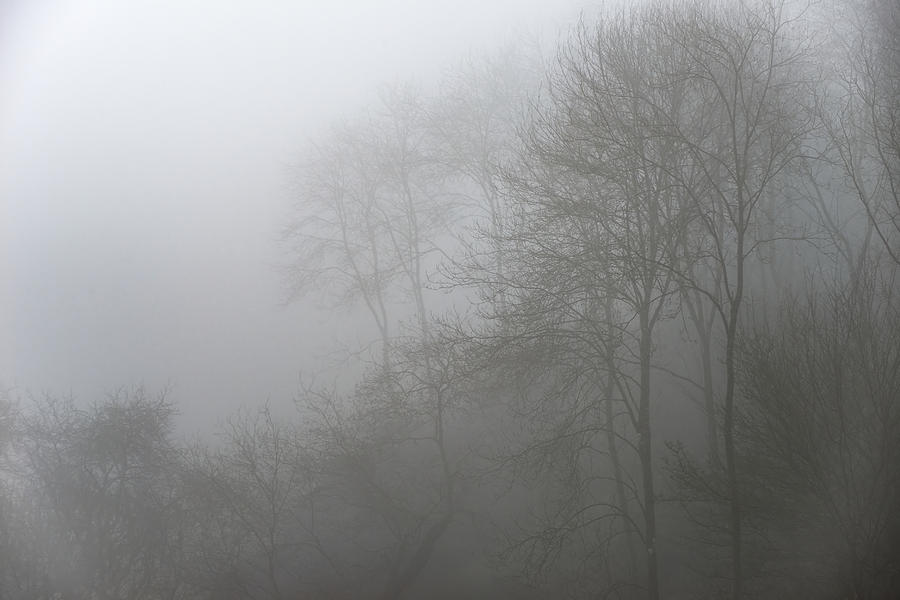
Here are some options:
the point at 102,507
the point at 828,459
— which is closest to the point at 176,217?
the point at 102,507

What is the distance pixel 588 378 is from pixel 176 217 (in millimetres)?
35736

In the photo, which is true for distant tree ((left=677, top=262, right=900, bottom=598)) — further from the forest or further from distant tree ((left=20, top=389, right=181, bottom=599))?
distant tree ((left=20, top=389, right=181, bottom=599))

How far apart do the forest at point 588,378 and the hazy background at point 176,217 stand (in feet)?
20.6

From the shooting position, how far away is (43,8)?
66500 millimetres

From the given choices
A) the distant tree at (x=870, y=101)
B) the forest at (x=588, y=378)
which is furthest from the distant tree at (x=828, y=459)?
the distant tree at (x=870, y=101)

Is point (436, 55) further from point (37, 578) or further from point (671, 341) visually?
point (37, 578)

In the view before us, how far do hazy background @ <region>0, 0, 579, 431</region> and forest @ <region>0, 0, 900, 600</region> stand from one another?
627cm

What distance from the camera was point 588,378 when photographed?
945cm

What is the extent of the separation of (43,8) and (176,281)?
5085 cm

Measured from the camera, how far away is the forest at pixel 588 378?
8.48 m

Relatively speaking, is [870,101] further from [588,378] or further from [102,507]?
[102,507]

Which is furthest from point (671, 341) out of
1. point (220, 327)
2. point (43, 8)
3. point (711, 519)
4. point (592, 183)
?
point (43, 8)

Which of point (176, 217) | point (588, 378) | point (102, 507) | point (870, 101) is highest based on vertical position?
point (176, 217)

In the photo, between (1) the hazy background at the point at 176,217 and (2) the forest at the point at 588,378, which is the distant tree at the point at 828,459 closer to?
(2) the forest at the point at 588,378
